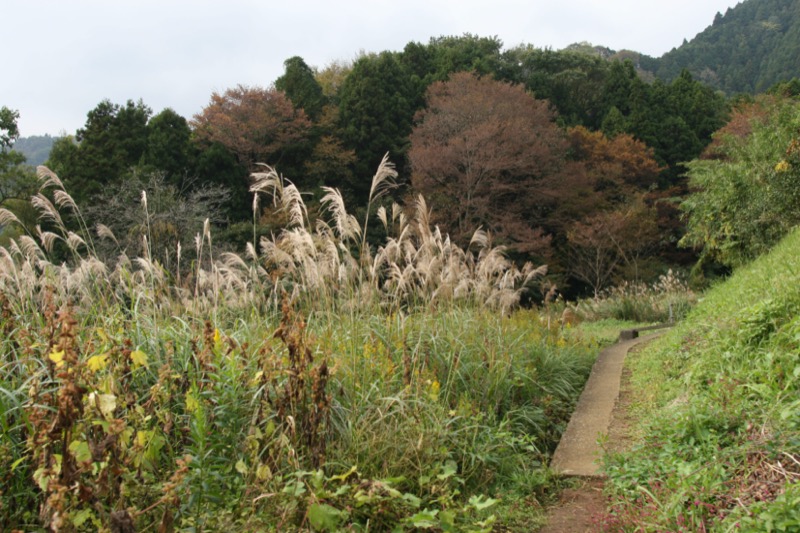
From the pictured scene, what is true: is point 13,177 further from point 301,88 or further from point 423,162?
point 423,162

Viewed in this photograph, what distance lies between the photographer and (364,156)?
2358 centimetres

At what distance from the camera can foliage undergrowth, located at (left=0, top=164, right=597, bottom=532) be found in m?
2.13

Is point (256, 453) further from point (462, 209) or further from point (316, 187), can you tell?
point (316, 187)

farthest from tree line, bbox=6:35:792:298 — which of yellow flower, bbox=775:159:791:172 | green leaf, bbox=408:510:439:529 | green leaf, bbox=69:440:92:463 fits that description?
green leaf, bbox=408:510:439:529

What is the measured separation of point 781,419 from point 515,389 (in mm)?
2120

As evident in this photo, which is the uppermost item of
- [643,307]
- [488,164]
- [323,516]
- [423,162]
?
[423,162]

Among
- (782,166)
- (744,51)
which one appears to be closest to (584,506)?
(782,166)

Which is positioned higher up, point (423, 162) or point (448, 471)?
point (423, 162)

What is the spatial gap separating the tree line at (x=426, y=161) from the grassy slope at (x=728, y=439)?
12756 mm

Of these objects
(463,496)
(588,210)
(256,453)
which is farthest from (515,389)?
Result: (588,210)

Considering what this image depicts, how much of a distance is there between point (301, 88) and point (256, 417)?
23.5 meters

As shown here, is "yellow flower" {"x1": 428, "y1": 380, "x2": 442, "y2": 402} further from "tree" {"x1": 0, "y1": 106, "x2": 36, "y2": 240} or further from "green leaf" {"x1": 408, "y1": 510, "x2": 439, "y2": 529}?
"tree" {"x1": 0, "y1": 106, "x2": 36, "y2": 240}

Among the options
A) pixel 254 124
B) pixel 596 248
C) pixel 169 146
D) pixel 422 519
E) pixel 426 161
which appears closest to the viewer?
pixel 422 519

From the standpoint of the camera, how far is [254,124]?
21.0m
